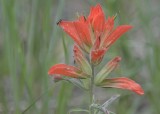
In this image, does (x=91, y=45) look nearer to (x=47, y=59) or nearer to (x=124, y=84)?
(x=124, y=84)

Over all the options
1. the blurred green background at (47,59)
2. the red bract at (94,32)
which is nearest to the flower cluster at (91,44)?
the red bract at (94,32)

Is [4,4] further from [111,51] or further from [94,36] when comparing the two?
[111,51]

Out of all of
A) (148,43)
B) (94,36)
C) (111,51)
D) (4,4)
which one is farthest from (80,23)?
(111,51)

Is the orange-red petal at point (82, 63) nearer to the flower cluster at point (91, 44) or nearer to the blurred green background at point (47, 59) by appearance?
the flower cluster at point (91, 44)

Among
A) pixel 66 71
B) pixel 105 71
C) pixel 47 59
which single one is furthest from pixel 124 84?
pixel 47 59

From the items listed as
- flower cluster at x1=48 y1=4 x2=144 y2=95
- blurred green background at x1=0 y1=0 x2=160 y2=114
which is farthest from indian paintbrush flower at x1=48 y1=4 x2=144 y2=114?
blurred green background at x1=0 y1=0 x2=160 y2=114
